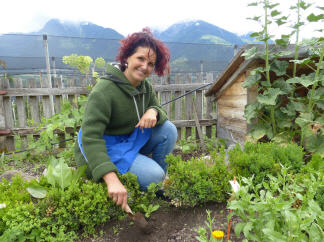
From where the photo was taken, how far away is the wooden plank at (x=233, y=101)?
332 cm

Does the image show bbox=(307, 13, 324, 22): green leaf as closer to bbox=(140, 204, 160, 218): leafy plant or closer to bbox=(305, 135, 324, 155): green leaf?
bbox=(305, 135, 324, 155): green leaf

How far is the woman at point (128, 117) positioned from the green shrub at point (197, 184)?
265 mm

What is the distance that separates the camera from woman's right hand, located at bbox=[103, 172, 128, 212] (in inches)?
63.7

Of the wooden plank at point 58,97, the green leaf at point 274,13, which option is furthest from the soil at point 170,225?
the wooden plank at point 58,97

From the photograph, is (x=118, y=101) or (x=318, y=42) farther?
(x=318, y=42)

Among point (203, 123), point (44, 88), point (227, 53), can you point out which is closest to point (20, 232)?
point (44, 88)

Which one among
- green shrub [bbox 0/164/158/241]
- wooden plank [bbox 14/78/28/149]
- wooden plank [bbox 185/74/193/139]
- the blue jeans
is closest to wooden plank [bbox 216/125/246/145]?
wooden plank [bbox 185/74/193/139]

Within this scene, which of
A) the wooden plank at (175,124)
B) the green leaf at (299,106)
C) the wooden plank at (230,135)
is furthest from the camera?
the wooden plank at (175,124)

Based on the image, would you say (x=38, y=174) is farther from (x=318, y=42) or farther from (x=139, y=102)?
→ (x=318, y=42)

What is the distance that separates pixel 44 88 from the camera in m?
→ 4.39

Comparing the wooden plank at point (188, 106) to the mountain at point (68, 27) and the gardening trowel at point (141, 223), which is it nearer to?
the gardening trowel at point (141, 223)

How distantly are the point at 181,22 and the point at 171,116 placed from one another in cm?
5278

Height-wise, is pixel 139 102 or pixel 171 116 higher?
pixel 139 102

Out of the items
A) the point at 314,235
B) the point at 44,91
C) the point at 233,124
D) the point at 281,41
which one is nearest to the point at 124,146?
the point at 314,235
